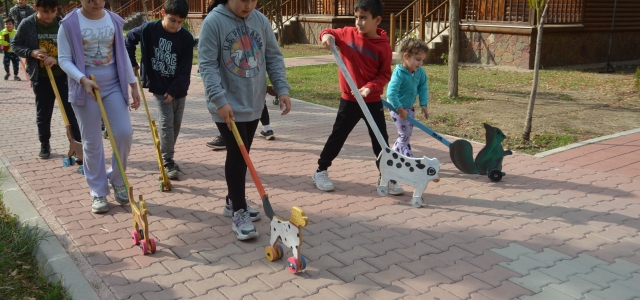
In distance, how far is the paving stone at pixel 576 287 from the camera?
361 cm

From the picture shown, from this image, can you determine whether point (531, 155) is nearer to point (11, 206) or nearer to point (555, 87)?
point (11, 206)

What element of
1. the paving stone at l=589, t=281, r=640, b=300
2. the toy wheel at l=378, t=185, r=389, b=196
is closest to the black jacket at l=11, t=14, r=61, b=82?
the toy wheel at l=378, t=185, r=389, b=196

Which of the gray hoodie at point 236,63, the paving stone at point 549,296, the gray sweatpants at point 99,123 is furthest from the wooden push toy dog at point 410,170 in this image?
the gray sweatpants at point 99,123

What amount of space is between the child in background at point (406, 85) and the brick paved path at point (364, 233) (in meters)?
0.57

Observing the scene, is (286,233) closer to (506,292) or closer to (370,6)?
(506,292)

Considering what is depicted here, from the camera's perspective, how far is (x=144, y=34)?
5688mm

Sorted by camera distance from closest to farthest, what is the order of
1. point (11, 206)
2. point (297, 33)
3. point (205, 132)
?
point (11, 206), point (205, 132), point (297, 33)

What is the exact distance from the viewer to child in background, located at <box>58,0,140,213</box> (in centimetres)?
458

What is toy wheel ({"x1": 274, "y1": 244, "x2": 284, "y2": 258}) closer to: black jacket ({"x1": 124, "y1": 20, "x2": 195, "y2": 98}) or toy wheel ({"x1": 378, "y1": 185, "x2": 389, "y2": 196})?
toy wheel ({"x1": 378, "y1": 185, "x2": 389, "y2": 196})

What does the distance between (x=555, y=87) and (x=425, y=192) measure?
773 cm

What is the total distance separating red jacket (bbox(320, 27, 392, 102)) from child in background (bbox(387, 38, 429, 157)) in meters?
0.33

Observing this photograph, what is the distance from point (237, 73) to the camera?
4.14 m

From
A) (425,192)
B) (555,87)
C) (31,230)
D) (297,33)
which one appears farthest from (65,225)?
(297,33)

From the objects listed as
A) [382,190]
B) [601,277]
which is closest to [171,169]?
[382,190]
